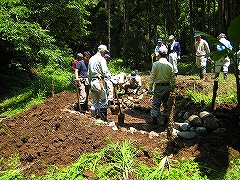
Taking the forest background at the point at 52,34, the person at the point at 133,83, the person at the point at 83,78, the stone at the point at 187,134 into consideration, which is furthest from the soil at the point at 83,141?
the forest background at the point at 52,34

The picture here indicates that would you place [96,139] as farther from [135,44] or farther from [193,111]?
[135,44]

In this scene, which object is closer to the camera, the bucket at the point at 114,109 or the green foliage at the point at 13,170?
the green foliage at the point at 13,170

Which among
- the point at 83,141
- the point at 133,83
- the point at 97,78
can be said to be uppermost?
the point at 97,78

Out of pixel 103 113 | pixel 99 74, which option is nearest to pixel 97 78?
pixel 99 74

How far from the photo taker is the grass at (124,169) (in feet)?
13.3

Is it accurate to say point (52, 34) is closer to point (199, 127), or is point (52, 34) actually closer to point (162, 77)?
point (162, 77)

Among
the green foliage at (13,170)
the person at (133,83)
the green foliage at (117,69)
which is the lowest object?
the green foliage at (13,170)

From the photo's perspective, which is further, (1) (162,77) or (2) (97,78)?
(2) (97,78)

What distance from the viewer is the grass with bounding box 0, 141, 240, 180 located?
13.3 ft

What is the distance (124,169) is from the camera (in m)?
4.16

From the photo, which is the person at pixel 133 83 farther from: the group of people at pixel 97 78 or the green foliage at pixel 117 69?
the green foliage at pixel 117 69

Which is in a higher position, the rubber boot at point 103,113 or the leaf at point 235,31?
the leaf at point 235,31

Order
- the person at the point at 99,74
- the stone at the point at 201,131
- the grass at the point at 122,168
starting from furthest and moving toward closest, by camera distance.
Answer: the person at the point at 99,74 < the stone at the point at 201,131 < the grass at the point at 122,168

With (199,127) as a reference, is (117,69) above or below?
above
